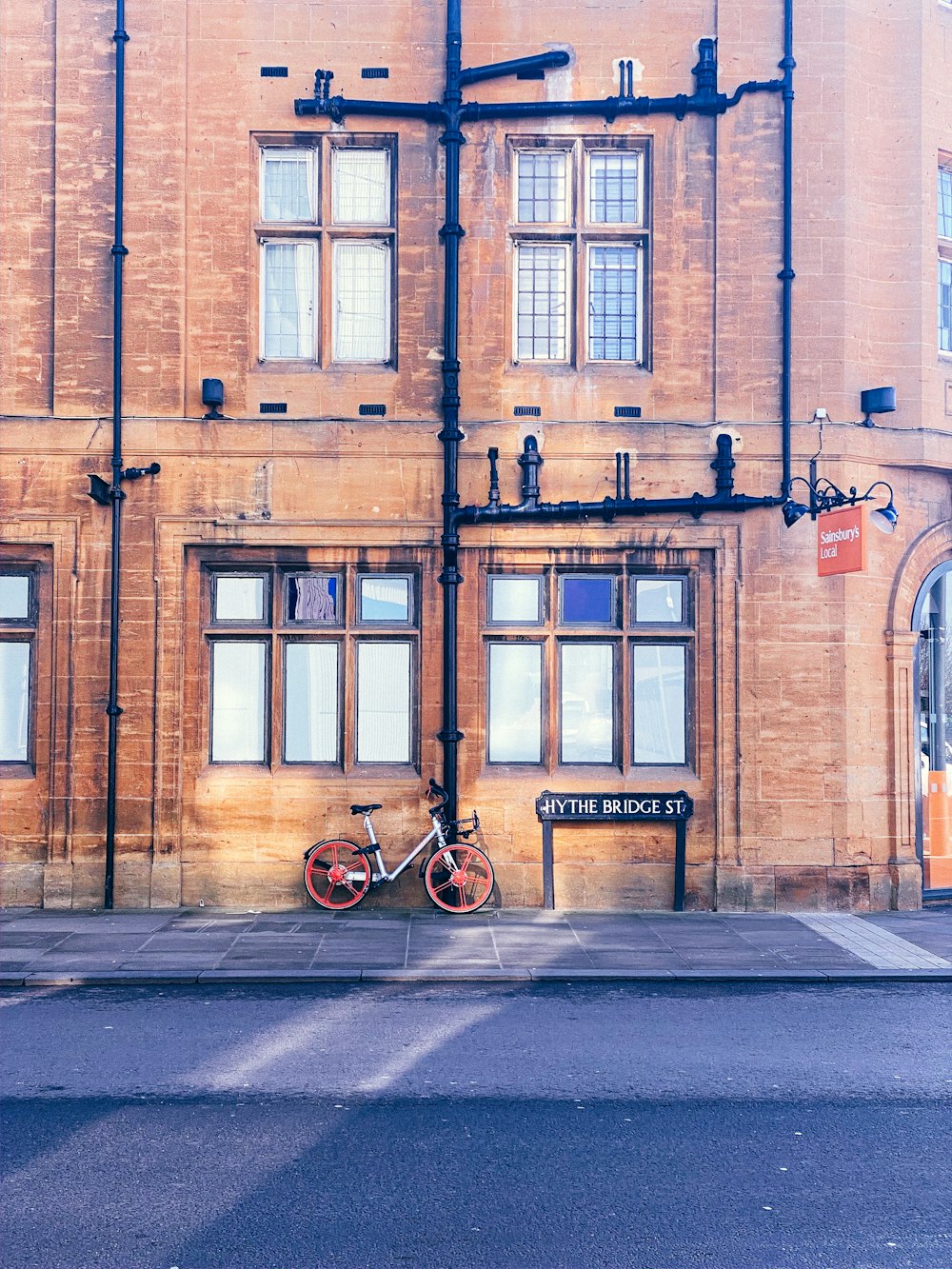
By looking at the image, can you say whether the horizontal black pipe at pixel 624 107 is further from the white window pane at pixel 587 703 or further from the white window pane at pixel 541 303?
the white window pane at pixel 587 703

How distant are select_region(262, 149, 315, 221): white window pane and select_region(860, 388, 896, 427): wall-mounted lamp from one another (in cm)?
645

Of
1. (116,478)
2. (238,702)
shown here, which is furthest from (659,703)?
(116,478)

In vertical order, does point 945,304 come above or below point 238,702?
above

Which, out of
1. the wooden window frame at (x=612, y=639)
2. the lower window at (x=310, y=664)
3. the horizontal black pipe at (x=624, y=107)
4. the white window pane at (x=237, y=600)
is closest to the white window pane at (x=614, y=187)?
the horizontal black pipe at (x=624, y=107)

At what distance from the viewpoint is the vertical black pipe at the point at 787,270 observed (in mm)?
12766

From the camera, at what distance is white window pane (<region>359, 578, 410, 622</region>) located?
42.7 feet

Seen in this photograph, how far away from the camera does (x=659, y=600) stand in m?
13.1

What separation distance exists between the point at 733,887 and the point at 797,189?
25.1 feet

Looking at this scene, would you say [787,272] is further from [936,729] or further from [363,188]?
[936,729]

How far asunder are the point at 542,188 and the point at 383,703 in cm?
606

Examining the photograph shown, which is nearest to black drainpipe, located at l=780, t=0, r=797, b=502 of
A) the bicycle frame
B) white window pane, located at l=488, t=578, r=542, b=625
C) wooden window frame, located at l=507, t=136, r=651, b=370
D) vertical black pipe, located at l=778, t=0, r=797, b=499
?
vertical black pipe, located at l=778, t=0, r=797, b=499

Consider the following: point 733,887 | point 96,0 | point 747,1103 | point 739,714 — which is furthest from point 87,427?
point 747,1103

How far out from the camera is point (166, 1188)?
5508mm

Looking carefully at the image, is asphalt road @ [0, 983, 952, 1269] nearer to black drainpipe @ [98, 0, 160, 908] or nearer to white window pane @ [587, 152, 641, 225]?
black drainpipe @ [98, 0, 160, 908]
